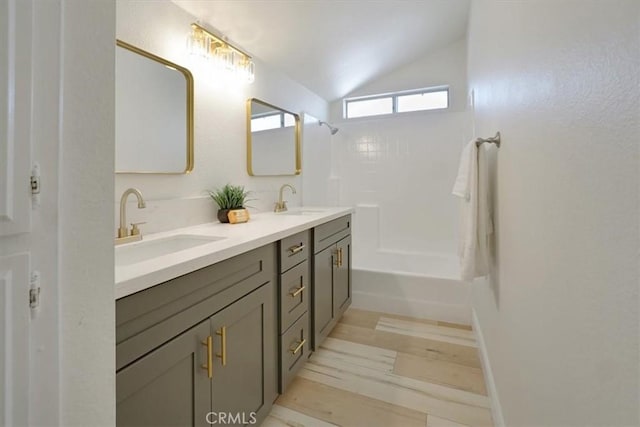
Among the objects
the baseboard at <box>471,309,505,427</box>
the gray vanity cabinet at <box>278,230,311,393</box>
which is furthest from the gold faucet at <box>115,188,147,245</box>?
the baseboard at <box>471,309,505,427</box>

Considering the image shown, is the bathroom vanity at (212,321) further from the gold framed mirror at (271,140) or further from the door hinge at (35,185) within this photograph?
the gold framed mirror at (271,140)

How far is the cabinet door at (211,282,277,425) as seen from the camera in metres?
1.06

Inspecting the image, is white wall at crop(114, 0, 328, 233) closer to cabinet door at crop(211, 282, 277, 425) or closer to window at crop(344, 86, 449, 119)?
cabinet door at crop(211, 282, 277, 425)

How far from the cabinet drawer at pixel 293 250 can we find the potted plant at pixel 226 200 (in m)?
0.47

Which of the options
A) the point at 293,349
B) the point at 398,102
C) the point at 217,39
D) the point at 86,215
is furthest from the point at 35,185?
the point at 398,102

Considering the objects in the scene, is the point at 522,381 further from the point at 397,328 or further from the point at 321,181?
the point at 321,181

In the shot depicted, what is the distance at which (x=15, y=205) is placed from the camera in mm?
470

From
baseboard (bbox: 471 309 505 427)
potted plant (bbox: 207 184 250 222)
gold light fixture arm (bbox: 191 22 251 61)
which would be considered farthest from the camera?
potted plant (bbox: 207 184 250 222)

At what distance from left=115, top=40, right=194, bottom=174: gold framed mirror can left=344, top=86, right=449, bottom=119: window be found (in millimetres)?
2208

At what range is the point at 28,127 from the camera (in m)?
0.48

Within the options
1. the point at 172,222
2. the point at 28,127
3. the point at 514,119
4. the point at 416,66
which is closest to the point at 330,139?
the point at 416,66

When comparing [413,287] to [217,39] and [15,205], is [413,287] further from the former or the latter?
[15,205]

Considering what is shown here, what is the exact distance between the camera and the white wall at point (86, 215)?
21.8 inches

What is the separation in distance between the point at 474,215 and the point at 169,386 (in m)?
1.29
